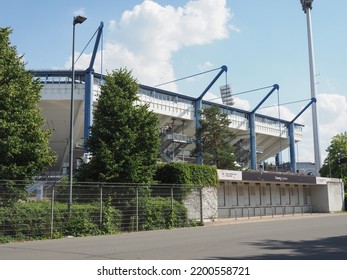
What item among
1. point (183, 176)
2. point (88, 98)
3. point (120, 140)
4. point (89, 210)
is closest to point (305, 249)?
point (89, 210)

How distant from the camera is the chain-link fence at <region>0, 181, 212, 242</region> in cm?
1803

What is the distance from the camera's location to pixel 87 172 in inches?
952

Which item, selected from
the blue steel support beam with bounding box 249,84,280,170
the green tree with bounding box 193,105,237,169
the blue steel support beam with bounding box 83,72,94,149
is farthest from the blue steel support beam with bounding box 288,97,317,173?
the blue steel support beam with bounding box 83,72,94,149

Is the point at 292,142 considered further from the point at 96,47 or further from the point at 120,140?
the point at 120,140

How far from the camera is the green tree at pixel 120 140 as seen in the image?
23344 millimetres

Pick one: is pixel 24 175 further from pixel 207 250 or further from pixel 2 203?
pixel 207 250

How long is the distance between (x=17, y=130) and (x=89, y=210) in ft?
15.4

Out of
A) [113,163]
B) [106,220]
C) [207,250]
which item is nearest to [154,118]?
[113,163]

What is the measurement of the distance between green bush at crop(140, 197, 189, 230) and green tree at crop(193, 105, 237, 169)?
31039 millimetres

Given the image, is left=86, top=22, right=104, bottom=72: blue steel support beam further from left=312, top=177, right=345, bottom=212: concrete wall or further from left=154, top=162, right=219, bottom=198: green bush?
left=312, top=177, right=345, bottom=212: concrete wall

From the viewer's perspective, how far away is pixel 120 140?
23.3 m

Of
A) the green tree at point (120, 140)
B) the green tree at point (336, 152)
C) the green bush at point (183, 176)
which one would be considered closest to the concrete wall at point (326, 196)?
the green tree at point (336, 152)

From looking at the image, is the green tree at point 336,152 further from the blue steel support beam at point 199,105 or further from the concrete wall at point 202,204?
the concrete wall at point 202,204

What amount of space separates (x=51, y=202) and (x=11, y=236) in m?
2.28
